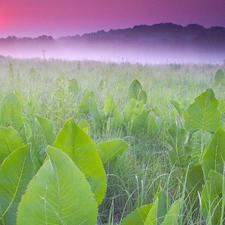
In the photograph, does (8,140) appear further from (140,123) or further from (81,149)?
(140,123)

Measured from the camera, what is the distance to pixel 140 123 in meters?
1.79

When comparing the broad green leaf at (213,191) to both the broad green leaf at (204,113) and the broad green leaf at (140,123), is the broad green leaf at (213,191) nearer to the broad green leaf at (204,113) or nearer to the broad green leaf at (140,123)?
the broad green leaf at (204,113)

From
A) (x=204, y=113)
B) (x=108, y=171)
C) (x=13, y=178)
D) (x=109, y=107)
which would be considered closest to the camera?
(x=13, y=178)

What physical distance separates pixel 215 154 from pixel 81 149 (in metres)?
0.43

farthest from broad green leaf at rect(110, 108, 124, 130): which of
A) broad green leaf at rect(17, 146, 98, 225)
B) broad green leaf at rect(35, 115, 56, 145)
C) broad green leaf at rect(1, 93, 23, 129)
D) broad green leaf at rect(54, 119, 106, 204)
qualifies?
broad green leaf at rect(17, 146, 98, 225)

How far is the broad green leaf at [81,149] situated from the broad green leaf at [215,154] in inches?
13.2

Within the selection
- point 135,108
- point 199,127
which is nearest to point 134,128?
point 135,108

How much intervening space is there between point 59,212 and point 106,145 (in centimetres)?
45

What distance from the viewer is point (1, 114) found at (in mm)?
1412

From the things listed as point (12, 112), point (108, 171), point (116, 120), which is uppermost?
point (12, 112)

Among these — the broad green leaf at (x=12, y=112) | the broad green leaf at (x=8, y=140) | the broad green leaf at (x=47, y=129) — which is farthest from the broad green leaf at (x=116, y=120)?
the broad green leaf at (x=8, y=140)

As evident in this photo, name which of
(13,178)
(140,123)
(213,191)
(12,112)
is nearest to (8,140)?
(13,178)

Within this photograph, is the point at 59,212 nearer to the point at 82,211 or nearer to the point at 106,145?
the point at 82,211

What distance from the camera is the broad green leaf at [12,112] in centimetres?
139
